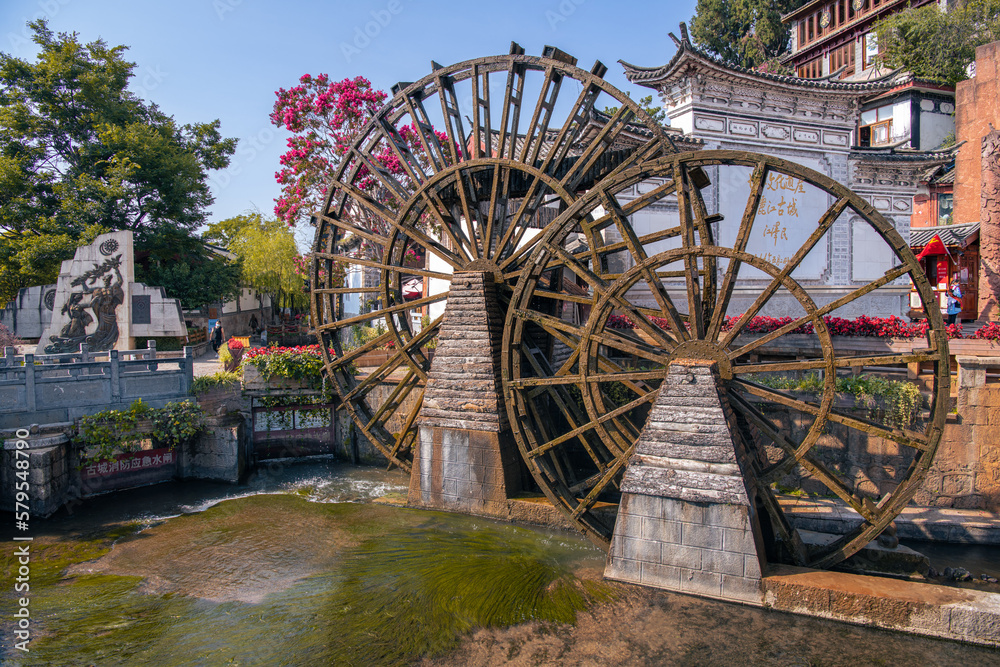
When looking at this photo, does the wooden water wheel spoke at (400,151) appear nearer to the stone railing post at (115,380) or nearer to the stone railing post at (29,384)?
the stone railing post at (115,380)

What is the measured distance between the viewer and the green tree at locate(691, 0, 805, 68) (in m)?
30.9

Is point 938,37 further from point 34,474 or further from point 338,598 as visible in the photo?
point 34,474

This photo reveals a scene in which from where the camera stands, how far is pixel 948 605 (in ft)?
17.1

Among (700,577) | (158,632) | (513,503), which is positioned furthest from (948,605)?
(158,632)

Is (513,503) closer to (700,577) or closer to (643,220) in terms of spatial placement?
(700,577)

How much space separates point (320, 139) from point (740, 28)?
26.8 meters

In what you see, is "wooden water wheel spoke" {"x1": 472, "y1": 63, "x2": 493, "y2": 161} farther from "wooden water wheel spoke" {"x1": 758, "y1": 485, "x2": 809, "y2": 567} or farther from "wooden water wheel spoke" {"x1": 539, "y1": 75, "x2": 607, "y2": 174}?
"wooden water wheel spoke" {"x1": 758, "y1": 485, "x2": 809, "y2": 567}

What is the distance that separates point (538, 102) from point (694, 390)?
199 inches

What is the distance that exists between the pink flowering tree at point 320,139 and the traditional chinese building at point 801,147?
657 centimetres

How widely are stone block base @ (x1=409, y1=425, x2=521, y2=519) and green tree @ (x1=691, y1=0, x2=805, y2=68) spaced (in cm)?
2950

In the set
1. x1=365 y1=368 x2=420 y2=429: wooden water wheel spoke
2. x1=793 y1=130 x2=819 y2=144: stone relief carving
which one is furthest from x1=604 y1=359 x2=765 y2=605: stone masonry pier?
x1=793 y1=130 x2=819 y2=144: stone relief carving

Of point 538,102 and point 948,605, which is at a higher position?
point 538,102

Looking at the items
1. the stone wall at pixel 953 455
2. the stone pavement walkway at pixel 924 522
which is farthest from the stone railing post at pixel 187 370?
the stone pavement walkway at pixel 924 522

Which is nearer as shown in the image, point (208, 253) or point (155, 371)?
point (155, 371)
